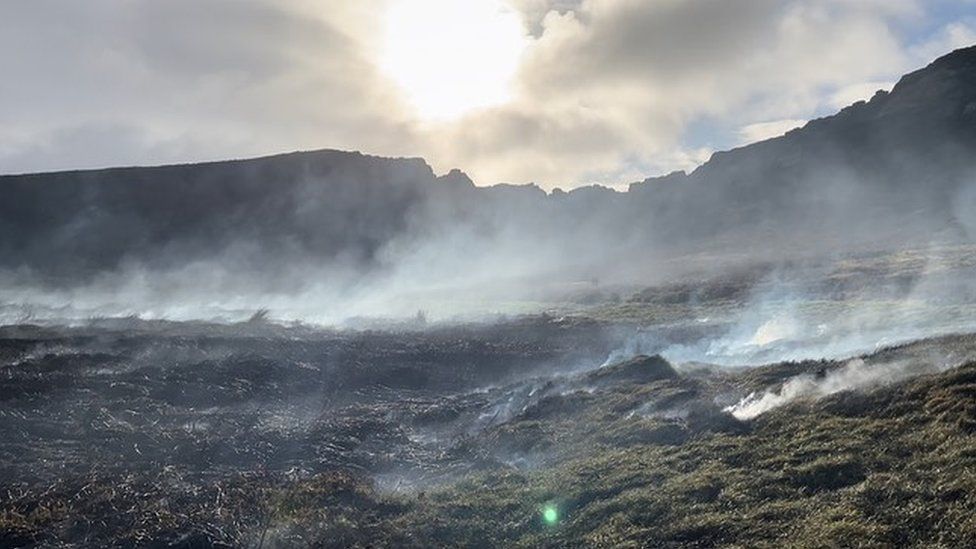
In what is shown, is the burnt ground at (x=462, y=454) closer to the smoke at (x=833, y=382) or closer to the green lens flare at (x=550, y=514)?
the green lens flare at (x=550, y=514)

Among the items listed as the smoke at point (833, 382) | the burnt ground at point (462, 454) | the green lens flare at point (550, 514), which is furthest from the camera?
the smoke at point (833, 382)

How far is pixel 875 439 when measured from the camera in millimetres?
23438

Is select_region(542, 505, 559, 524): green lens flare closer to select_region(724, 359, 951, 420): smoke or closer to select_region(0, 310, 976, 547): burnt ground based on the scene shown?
select_region(0, 310, 976, 547): burnt ground

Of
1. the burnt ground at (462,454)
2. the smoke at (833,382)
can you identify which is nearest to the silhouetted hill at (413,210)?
the burnt ground at (462,454)

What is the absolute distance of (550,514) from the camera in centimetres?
2473

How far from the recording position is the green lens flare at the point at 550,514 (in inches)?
957

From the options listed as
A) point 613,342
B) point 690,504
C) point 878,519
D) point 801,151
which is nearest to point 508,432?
point 690,504

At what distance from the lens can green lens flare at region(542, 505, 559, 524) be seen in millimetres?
24300

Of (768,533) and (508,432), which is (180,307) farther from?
(768,533)

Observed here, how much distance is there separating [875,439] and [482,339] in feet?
155

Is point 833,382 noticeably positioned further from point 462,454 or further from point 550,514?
point 462,454

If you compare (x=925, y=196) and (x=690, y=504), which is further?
(x=925, y=196)

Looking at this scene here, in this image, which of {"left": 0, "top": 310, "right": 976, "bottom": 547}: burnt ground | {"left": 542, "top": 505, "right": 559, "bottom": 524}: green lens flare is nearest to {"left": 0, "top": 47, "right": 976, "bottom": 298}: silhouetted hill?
{"left": 0, "top": 310, "right": 976, "bottom": 547}: burnt ground

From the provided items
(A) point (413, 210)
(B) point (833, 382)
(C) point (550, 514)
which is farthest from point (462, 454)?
(A) point (413, 210)
